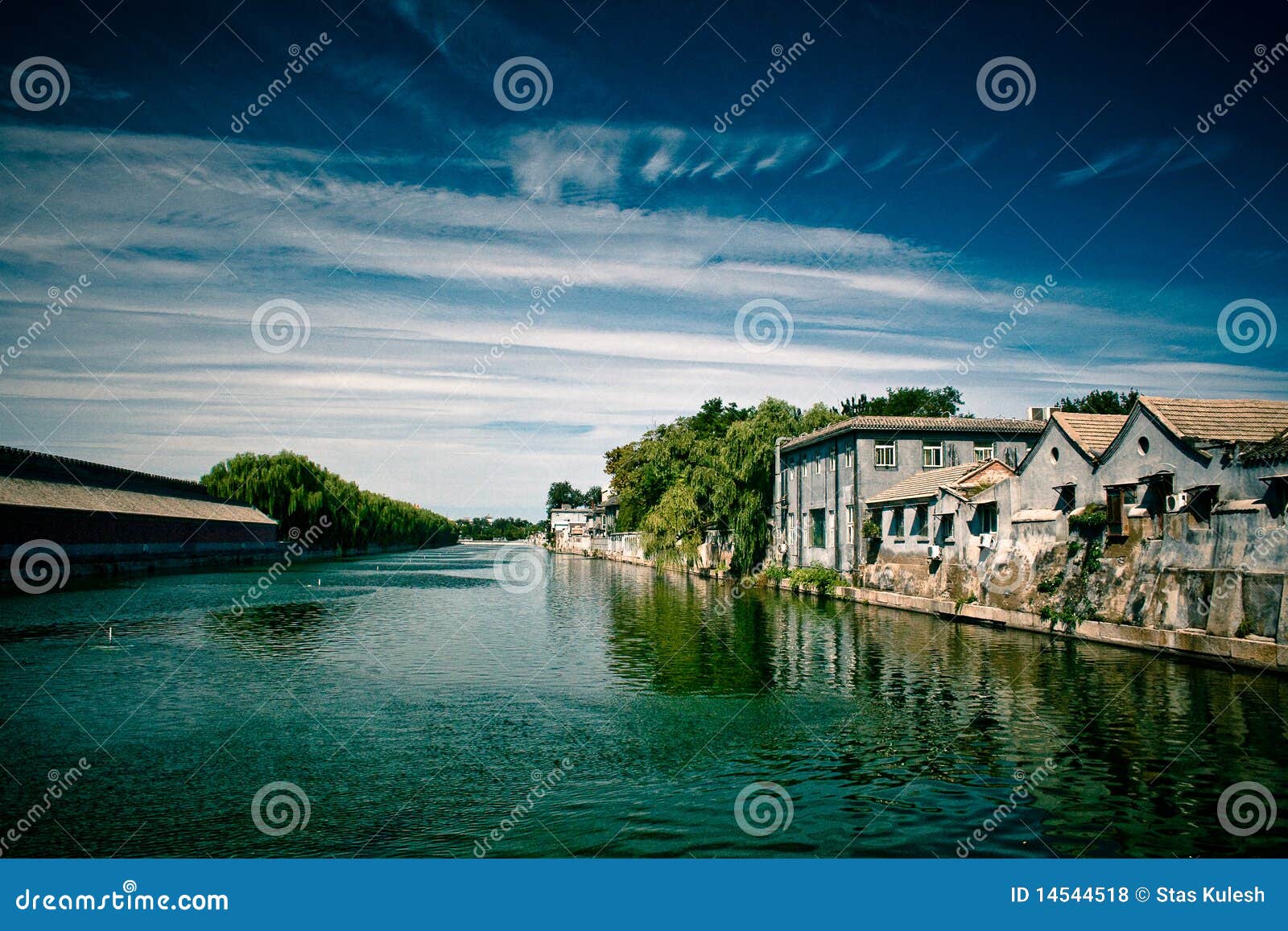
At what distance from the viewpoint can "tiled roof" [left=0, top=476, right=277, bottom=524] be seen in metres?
41.7

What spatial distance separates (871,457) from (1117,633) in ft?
64.6

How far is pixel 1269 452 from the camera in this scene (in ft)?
56.0

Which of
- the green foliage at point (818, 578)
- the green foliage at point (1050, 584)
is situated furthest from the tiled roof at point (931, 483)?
the green foliage at point (1050, 584)

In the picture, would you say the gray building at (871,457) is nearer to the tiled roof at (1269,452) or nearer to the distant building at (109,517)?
the tiled roof at (1269,452)

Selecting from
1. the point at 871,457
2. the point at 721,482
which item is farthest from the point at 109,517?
the point at 871,457

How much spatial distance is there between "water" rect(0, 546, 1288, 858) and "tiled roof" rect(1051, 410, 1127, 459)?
612 centimetres

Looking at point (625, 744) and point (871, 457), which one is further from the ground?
point (871, 457)

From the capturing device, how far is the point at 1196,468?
19328mm

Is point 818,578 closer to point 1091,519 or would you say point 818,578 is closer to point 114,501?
point 1091,519

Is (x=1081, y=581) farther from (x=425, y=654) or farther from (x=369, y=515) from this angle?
(x=369, y=515)

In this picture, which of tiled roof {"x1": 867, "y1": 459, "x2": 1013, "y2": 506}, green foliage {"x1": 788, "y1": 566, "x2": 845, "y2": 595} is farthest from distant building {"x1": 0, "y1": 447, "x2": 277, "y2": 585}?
tiled roof {"x1": 867, "y1": 459, "x2": 1013, "y2": 506}

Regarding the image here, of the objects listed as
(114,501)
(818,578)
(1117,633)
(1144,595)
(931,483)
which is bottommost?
(1117,633)

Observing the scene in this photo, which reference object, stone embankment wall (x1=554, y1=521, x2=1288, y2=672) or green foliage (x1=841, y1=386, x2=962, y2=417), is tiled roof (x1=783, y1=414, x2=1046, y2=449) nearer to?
stone embankment wall (x1=554, y1=521, x2=1288, y2=672)

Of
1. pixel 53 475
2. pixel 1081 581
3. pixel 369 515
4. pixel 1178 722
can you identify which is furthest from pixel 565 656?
pixel 369 515
